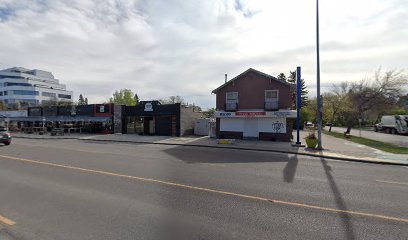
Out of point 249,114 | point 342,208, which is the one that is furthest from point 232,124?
point 342,208

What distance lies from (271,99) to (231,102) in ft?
14.0

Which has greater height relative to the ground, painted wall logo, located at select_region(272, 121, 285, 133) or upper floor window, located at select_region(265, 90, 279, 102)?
upper floor window, located at select_region(265, 90, 279, 102)

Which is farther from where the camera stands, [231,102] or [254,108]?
[231,102]

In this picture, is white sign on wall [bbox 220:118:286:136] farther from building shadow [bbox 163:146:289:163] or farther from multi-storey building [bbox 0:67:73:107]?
multi-storey building [bbox 0:67:73:107]

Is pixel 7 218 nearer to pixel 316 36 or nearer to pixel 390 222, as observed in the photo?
pixel 390 222

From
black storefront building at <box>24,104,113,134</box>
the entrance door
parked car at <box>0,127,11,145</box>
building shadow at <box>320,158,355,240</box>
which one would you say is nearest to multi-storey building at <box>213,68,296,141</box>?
the entrance door

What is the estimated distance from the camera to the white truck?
35834 millimetres

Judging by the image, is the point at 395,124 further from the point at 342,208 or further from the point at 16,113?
the point at 16,113

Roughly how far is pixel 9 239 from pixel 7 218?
1.13 metres

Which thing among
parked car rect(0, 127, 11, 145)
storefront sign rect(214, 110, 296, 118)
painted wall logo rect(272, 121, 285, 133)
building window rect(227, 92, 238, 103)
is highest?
building window rect(227, 92, 238, 103)

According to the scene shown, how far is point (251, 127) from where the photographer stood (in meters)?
25.7

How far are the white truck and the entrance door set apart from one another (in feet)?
85.6

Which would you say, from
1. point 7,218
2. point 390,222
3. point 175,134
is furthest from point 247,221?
point 175,134

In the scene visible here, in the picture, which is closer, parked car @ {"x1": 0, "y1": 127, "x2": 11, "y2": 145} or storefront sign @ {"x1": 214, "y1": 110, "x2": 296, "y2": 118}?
parked car @ {"x1": 0, "y1": 127, "x2": 11, "y2": 145}
